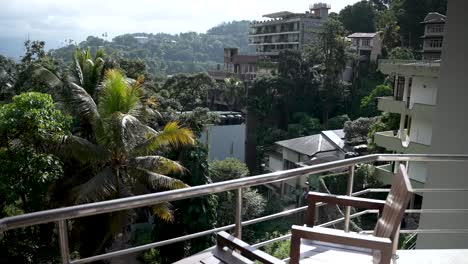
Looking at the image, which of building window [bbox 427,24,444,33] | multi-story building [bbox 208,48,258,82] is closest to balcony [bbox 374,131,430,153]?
building window [bbox 427,24,444,33]

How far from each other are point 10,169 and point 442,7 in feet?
127

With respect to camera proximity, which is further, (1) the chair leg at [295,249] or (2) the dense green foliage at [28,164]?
(2) the dense green foliage at [28,164]

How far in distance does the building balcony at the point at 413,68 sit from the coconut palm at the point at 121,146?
30.8ft

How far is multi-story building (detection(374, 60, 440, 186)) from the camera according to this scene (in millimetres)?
14703

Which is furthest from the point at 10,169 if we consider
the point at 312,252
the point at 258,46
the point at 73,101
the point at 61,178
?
the point at 258,46

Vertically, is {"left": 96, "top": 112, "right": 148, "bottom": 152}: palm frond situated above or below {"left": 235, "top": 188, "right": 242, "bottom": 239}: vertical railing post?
below

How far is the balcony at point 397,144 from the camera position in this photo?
14805mm

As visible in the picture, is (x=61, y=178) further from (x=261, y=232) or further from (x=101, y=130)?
(x=261, y=232)

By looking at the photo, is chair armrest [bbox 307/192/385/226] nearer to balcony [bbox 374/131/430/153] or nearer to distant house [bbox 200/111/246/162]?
balcony [bbox 374/131/430/153]

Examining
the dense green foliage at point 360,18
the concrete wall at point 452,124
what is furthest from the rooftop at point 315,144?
the dense green foliage at point 360,18

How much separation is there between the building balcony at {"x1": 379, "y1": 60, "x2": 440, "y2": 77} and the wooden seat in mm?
13524

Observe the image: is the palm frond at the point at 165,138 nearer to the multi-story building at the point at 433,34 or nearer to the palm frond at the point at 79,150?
the palm frond at the point at 79,150

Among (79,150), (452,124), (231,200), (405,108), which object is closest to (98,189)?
(79,150)

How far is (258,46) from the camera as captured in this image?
203 ft
